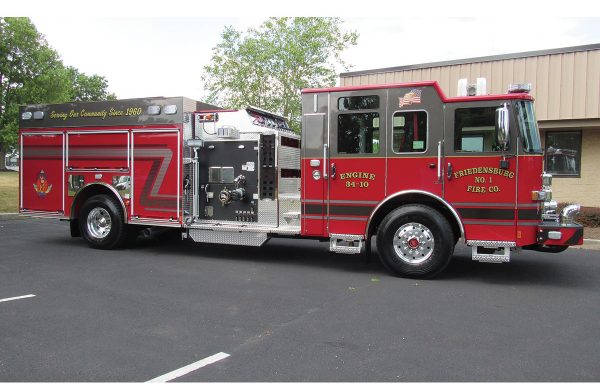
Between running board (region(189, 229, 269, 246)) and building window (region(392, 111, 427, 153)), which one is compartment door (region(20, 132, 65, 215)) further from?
building window (region(392, 111, 427, 153))

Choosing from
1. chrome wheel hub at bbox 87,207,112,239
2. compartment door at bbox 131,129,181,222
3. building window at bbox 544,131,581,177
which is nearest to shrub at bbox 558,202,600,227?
building window at bbox 544,131,581,177

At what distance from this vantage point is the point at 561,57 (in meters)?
12.2

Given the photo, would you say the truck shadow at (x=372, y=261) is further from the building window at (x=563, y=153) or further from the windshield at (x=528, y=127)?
the building window at (x=563, y=153)

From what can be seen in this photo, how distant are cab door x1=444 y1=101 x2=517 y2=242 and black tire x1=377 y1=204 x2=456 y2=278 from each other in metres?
0.33

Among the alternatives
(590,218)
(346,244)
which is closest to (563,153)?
(590,218)

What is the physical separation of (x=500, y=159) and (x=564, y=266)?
108 inches

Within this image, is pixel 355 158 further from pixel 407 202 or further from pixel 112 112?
pixel 112 112

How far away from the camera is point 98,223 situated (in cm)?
947

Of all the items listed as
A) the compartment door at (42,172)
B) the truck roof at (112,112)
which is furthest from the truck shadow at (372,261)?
the truck roof at (112,112)

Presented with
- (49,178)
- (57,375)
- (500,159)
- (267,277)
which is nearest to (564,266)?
(500,159)

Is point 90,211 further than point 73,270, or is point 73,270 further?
point 90,211

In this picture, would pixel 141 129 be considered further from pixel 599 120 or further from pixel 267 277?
pixel 599 120

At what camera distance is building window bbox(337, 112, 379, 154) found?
23.6ft

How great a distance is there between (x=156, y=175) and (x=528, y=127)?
6168mm
